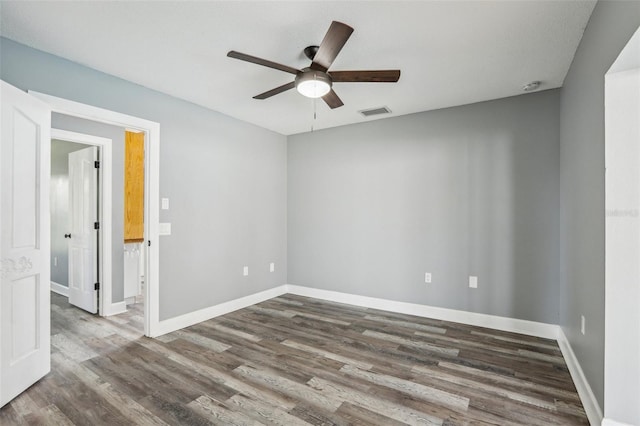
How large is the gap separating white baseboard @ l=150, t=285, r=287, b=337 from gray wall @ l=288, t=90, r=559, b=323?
0.53 metres

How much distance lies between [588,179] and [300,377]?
2.49 m

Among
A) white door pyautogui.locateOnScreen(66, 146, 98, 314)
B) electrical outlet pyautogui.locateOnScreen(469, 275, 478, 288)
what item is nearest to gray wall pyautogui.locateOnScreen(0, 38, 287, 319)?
white door pyautogui.locateOnScreen(66, 146, 98, 314)

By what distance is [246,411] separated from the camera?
202cm

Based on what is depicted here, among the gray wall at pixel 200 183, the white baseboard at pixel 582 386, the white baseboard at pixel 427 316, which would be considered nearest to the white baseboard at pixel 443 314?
the white baseboard at pixel 427 316

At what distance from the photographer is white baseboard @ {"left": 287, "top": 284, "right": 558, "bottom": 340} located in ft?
10.6

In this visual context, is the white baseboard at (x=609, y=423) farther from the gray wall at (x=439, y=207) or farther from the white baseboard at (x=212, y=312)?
the white baseboard at (x=212, y=312)

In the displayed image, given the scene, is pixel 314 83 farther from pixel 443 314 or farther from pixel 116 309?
pixel 116 309

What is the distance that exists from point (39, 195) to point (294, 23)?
7.50 feet

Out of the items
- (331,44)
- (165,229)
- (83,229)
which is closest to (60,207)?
(83,229)

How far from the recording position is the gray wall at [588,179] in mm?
1693

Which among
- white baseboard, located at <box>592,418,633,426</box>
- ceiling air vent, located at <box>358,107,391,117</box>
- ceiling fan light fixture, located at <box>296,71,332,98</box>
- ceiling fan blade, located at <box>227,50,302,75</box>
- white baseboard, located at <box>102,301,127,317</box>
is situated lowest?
white baseboard, located at <box>102,301,127,317</box>

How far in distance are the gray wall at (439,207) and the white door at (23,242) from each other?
3099mm

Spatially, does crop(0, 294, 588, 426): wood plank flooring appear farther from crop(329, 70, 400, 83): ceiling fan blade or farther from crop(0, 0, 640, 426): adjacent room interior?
crop(329, 70, 400, 83): ceiling fan blade

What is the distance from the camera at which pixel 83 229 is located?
4102 mm
